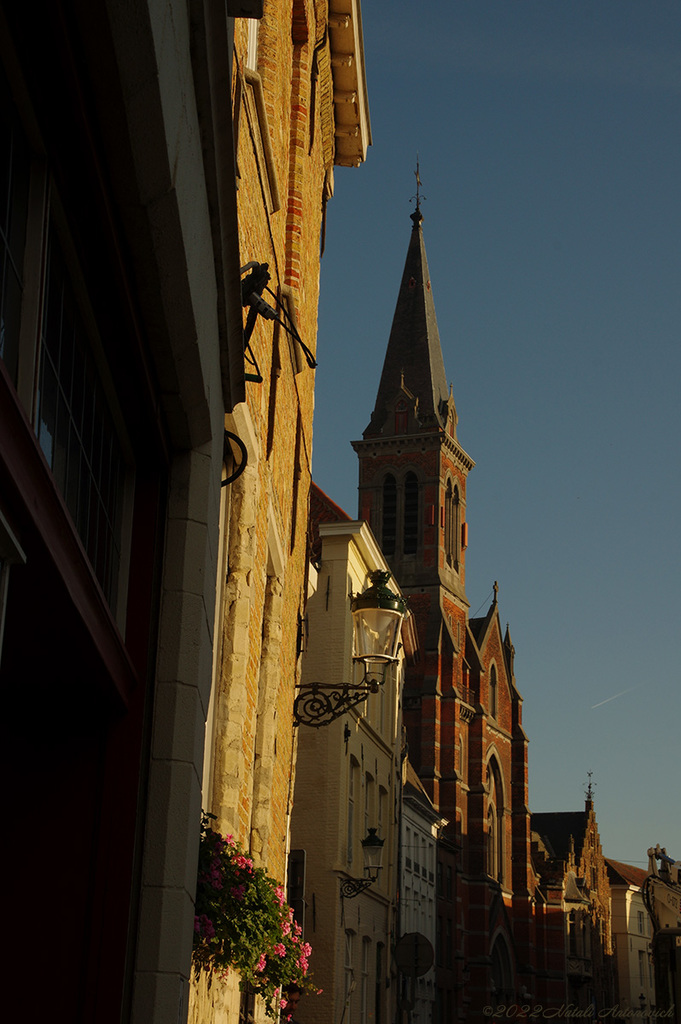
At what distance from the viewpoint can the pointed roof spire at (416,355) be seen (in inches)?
2697

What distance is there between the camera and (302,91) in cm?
1006

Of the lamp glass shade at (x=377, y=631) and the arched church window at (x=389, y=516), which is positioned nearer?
the lamp glass shade at (x=377, y=631)

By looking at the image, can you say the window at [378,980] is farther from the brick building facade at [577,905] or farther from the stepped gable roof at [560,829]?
the stepped gable roof at [560,829]

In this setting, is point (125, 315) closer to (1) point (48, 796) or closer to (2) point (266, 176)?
(1) point (48, 796)

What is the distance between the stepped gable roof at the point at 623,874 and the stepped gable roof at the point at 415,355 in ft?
151

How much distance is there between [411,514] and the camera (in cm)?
6506

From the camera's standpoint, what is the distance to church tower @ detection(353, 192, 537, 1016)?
56.3 meters

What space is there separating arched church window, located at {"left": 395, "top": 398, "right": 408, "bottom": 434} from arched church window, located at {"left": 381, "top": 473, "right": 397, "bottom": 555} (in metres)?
3.12

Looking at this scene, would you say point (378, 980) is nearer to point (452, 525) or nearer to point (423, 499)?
point (423, 499)

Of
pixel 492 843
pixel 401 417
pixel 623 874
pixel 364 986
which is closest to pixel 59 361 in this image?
pixel 364 986

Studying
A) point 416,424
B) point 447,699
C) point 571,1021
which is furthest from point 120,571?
point 571,1021

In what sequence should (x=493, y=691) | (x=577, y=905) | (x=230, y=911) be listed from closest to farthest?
(x=230, y=911), (x=493, y=691), (x=577, y=905)

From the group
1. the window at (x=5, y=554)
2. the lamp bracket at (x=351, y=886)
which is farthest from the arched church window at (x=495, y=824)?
the window at (x=5, y=554)

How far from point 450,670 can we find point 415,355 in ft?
66.2
